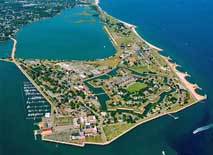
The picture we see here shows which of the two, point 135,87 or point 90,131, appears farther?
point 135,87

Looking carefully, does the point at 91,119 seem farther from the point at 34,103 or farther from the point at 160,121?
the point at 160,121

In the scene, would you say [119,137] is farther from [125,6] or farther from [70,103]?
[125,6]

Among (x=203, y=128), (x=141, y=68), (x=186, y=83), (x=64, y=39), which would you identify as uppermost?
(x=64, y=39)

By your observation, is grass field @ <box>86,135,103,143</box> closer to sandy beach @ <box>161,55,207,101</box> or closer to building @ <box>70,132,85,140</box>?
building @ <box>70,132,85,140</box>

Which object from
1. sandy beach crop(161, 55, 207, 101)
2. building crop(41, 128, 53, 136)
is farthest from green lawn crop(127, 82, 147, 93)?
building crop(41, 128, 53, 136)

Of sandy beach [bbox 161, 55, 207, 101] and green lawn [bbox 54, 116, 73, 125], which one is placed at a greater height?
sandy beach [bbox 161, 55, 207, 101]

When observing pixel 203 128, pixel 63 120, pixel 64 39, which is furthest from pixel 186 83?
pixel 64 39

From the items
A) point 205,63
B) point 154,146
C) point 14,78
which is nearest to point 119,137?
point 154,146
